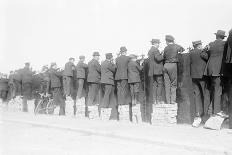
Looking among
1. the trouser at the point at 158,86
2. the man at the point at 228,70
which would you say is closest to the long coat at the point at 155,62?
the trouser at the point at 158,86

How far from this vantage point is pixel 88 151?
756cm

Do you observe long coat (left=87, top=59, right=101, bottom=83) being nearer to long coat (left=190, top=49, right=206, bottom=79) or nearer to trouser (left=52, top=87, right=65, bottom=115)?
trouser (left=52, top=87, right=65, bottom=115)

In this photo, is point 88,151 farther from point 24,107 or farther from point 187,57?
point 24,107

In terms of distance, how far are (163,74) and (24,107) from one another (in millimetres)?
10862

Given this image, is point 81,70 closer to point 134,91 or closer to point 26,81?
point 134,91

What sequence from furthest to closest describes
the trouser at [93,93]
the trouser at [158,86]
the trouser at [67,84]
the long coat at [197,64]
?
the trouser at [67,84] < the trouser at [93,93] < the trouser at [158,86] < the long coat at [197,64]

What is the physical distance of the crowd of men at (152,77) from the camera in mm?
10289

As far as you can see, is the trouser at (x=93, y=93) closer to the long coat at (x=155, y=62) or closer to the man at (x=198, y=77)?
the long coat at (x=155, y=62)

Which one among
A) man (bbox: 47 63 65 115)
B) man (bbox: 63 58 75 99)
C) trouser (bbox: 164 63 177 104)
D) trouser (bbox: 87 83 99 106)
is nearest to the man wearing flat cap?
trouser (bbox: 164 63 177 104)

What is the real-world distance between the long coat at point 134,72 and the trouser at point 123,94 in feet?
1.33

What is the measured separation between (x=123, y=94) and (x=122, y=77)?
56cm

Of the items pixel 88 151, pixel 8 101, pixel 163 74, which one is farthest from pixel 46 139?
pixel 8 101

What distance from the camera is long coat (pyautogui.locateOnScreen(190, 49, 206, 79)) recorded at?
1080 cm

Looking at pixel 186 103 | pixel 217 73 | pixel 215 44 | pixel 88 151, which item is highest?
pixel 215 44
